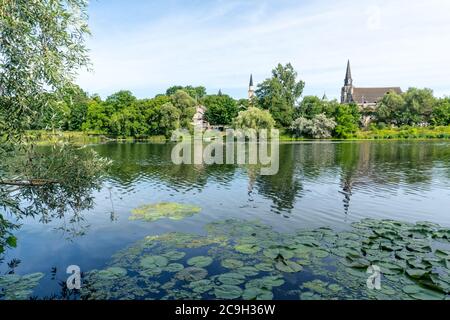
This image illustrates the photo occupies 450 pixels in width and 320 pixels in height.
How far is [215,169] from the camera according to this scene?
135ft

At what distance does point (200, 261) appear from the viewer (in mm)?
13047

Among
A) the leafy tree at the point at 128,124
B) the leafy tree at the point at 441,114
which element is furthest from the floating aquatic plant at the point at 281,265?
the leafy tree at the point at 441,114

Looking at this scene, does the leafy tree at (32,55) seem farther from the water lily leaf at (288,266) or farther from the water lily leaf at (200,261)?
the water lily leaf at (288,266)

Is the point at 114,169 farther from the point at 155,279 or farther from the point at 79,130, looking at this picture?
the point at 79,130

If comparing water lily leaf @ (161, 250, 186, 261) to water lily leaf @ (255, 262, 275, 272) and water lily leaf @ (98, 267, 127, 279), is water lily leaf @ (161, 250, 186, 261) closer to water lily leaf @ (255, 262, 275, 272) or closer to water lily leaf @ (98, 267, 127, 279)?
water lily leaf @ (98, 267, 127, 279)

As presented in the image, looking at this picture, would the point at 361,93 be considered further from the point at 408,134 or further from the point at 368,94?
the point at 408,134

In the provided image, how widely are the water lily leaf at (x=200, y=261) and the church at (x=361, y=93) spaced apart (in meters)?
165

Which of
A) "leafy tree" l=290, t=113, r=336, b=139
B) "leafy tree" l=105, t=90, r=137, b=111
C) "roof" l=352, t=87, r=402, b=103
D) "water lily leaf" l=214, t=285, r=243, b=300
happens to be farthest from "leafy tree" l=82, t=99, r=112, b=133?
"roof" l=352, t=87, r=402, b=103

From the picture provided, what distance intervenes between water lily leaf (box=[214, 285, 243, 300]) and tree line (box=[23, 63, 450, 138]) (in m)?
83.7

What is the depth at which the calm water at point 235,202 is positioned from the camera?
15.4 m

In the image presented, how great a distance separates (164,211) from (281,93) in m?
105
